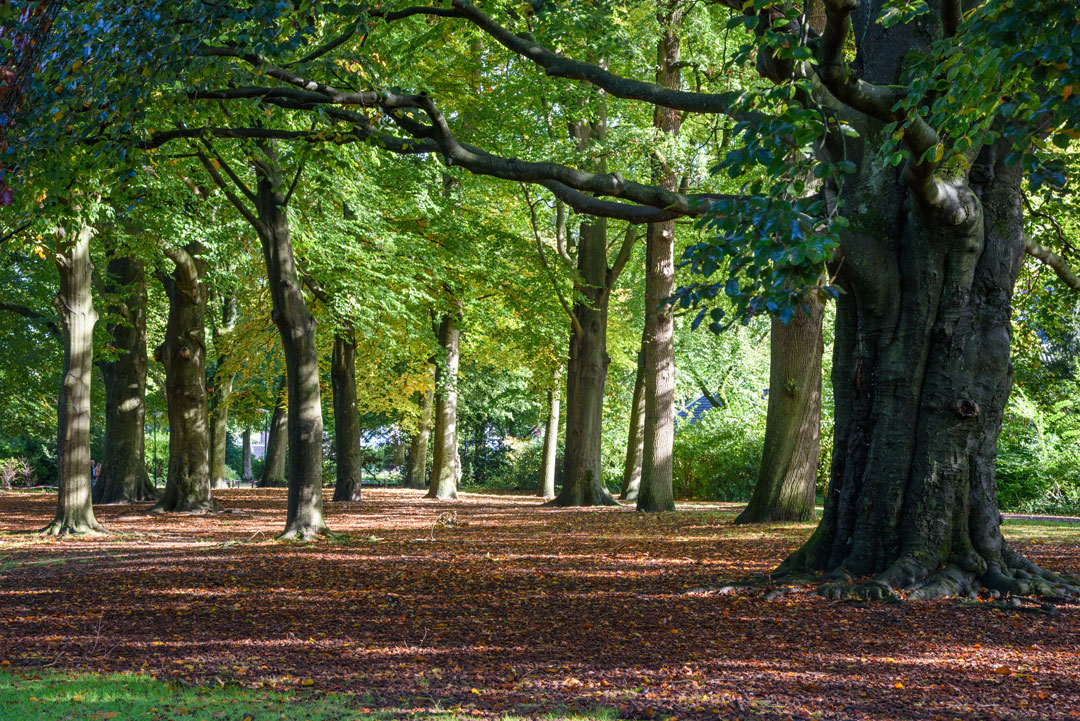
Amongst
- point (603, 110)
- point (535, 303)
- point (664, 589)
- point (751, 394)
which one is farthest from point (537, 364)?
point (664, 589)

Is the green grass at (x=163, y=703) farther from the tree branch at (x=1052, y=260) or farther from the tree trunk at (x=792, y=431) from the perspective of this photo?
the tree trunk at (x=792, y=431)

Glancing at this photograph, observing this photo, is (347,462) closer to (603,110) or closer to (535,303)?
(535,303)

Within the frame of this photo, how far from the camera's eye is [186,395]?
18594 millimetres

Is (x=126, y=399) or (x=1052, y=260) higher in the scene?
(x=1052, y=260)

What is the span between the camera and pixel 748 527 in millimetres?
13750

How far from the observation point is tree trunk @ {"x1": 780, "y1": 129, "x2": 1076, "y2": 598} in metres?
7.46

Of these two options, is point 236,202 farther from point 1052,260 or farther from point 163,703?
point 1052,260

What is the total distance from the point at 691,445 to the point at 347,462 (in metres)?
9.65

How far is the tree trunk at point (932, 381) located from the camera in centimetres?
746

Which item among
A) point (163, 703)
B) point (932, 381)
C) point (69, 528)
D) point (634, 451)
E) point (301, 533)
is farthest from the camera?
point (634, 451)

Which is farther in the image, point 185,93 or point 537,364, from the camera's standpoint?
point 537,364

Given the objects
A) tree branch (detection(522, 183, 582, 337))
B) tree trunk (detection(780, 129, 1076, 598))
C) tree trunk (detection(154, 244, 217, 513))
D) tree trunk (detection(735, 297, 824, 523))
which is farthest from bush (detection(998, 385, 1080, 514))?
tree trunk (detection(154, 244, 217, 513))

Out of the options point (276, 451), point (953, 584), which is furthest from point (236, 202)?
point (276, 451)

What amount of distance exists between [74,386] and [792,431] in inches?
434
